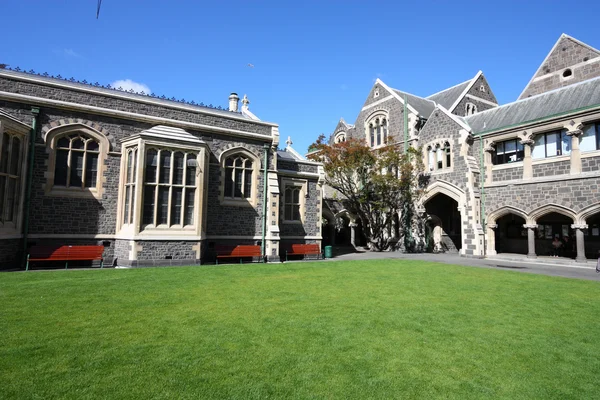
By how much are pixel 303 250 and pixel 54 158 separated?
38.0 ft

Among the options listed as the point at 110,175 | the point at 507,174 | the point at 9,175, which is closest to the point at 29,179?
the point at 9,175

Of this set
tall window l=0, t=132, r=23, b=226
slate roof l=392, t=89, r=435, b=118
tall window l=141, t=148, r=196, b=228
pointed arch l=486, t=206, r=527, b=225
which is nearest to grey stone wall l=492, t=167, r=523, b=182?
pointed arch l=486, t=206, r=527, b=225

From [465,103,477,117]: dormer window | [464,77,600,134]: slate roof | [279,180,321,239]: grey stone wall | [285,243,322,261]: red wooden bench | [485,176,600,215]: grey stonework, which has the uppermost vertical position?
[465,103,477,117]: dormer window

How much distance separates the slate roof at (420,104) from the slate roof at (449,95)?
40.1 inches

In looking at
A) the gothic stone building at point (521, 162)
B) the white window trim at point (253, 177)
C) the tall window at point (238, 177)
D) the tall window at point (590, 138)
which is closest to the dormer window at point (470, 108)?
the gothic stone building at point (521, 162)

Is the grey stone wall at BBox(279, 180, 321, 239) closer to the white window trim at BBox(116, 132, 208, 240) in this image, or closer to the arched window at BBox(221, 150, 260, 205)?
the arched window at BBox(221, 150, 260, 205)

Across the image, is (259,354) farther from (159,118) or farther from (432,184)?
(432,184)

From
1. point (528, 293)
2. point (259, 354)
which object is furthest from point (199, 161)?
point (528, 293)

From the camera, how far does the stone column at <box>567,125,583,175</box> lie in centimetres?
1716

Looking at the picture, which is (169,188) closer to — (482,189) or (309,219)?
(309,219)

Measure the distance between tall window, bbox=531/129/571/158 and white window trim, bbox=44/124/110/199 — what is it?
21.6 metres

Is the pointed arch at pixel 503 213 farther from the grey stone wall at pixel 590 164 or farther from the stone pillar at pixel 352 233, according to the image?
the stone pillar at pixel 352 233

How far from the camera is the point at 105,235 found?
44.9 ft

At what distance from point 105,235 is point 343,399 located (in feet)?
43.4
